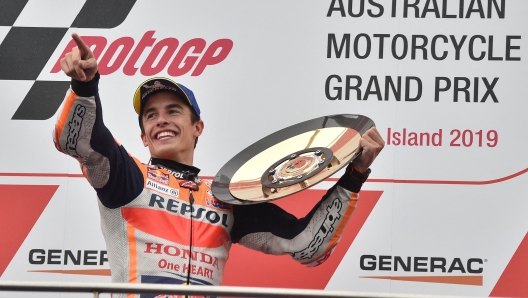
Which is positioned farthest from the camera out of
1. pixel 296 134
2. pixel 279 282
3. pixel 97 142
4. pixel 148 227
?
pixel 279 282

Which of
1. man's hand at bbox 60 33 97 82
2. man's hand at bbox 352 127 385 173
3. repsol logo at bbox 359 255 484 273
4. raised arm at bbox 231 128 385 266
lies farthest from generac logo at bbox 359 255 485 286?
man's hand at bbox 60 33 97 82

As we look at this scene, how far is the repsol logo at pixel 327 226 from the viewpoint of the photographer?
284 cm

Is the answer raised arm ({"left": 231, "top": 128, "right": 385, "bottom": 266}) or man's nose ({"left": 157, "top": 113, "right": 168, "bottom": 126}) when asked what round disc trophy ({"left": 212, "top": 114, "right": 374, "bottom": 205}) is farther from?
man's nose ({"left": 157, "top": 113, "right": 168, "bottom": 126})

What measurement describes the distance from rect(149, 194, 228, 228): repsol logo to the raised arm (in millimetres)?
97

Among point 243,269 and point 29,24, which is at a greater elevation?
point 29,24

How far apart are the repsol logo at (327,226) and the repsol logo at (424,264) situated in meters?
0.62

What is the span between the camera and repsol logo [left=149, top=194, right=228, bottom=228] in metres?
2.80

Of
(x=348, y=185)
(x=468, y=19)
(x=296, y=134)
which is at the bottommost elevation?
(x=348, y=185)

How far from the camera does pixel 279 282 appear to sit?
11.4 feet

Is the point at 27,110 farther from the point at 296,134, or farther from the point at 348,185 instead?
the point at 348,185

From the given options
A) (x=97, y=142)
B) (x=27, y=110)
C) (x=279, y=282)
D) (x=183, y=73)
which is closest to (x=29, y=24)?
(x=27, y=110)

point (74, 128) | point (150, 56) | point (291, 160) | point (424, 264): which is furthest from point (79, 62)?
point (424, 264)

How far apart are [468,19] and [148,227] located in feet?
5.16

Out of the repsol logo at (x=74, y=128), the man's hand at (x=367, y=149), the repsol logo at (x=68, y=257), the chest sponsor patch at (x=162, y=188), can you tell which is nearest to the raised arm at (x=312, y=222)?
the man's hand at (x=367, y=149)
